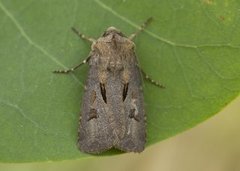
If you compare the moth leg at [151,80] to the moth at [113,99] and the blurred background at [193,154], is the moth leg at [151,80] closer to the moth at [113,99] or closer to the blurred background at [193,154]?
the moth at [113,99]

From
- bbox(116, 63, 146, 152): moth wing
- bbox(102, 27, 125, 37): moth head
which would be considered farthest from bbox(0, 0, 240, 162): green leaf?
bbox(116, 63, 146, 152): moth wing

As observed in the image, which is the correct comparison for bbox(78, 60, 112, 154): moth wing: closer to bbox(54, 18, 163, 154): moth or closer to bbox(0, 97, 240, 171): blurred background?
bbox(54, 18, 163, 154): moth

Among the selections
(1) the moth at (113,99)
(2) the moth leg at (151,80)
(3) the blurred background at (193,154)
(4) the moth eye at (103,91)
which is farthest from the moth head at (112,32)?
(3) the blurred background at (193,154)

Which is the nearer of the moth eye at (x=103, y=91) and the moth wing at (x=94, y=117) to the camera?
the moth wing at (x=94, y=117)

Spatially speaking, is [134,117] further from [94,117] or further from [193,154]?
[193,154]

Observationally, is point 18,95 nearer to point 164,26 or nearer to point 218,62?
point 164,26
